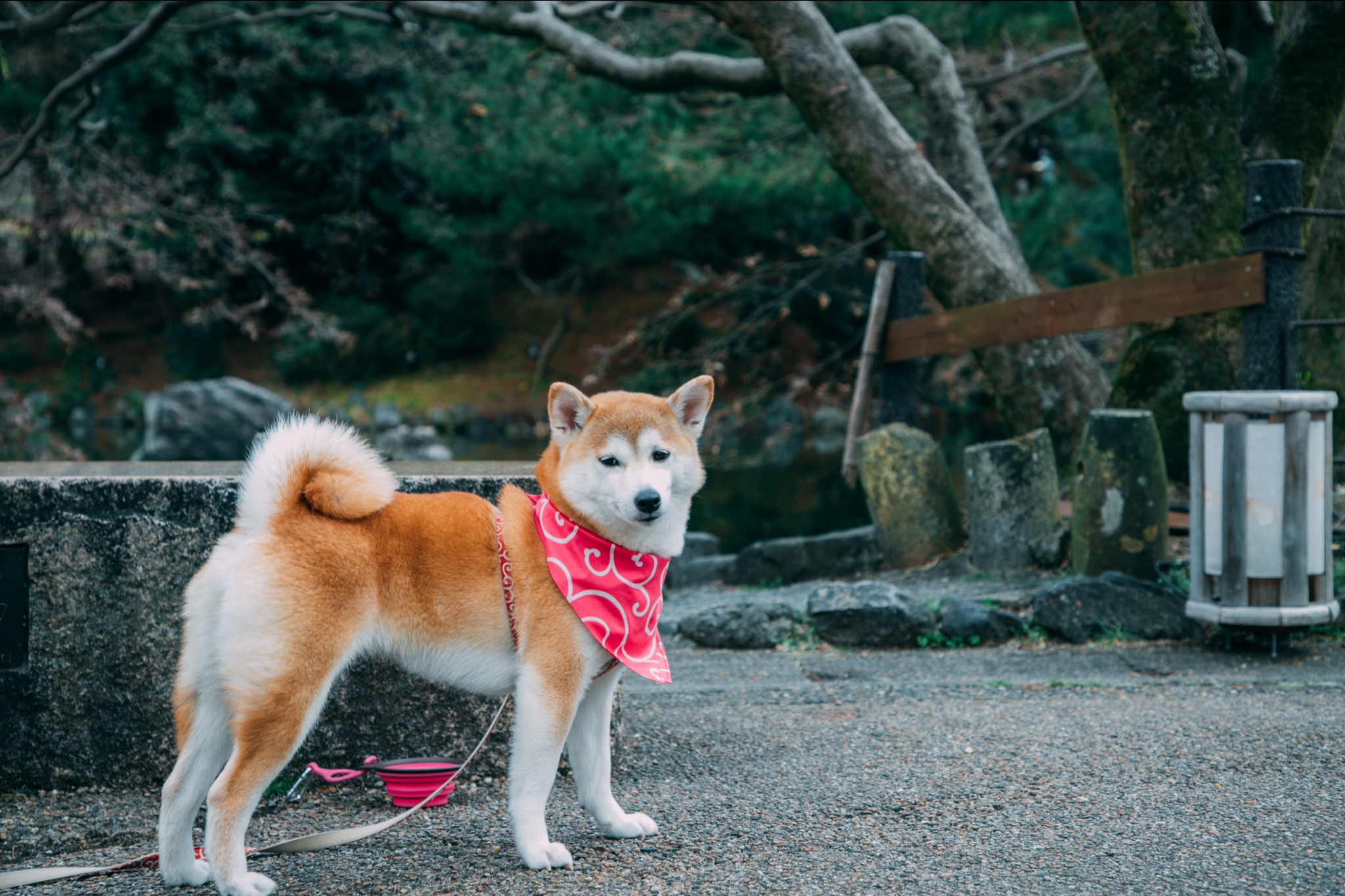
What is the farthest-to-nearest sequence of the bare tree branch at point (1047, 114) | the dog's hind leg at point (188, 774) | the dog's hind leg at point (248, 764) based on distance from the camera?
the bare tree branch at point (1047, 114) → the dog's hind leg at point (188, 774) → the dog's hind leg at point (248, 764)

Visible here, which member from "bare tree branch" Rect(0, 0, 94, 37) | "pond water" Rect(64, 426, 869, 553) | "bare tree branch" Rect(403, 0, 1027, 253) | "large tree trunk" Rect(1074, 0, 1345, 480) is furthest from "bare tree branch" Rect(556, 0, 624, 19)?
"large tree trunk" Rect(1074, 0, 1345, 480)

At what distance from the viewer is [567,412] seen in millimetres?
2959

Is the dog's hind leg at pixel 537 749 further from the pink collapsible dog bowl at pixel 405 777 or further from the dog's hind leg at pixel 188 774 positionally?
the dog's hind leg at pixel 188 774

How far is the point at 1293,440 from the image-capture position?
4.78 meters

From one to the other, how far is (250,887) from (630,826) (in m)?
1.02

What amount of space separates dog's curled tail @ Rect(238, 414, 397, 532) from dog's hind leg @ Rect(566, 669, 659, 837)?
2.68ft

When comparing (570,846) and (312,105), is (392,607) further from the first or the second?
(312,105)

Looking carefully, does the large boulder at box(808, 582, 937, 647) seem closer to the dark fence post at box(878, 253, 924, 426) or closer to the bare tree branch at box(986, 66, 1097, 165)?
the dark fence post at box(878, 253, 924, 426)

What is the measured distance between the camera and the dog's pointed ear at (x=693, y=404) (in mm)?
3021

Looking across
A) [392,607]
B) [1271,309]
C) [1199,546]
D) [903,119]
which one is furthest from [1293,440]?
[903,119]

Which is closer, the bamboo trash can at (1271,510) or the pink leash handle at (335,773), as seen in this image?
the pink leash handle at (335,773)

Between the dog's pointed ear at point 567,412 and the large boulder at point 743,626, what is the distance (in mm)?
3145

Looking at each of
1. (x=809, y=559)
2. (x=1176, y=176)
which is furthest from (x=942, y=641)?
(x=1176, y=176)

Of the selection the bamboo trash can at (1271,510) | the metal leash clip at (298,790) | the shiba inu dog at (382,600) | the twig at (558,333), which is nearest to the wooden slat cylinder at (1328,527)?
the bamboo trash can at (1271,510)
